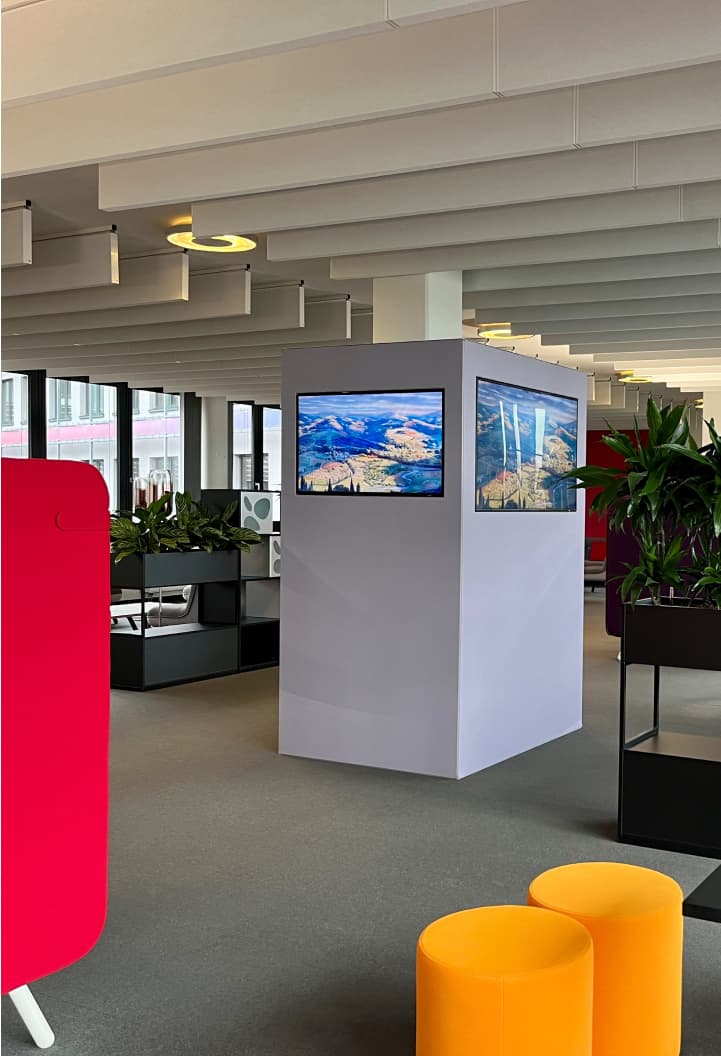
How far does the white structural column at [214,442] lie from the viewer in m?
17.4

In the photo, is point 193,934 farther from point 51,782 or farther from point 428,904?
point 51,782

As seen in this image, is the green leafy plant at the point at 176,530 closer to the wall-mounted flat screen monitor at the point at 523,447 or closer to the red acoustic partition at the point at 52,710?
the wall-mounted flat screen monitor at the point at 523,447

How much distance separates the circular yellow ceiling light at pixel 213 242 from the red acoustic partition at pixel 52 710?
16.3ft

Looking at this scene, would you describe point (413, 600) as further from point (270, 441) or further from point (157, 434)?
point (270, 441)

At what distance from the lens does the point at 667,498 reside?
4.49m

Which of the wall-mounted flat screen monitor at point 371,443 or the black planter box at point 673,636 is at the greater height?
the wall-mounted flat screen monitor at point 371,443

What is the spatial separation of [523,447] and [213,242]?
2656 mm

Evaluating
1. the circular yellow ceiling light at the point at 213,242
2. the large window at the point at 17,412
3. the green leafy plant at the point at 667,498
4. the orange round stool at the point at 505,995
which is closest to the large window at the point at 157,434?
the large window at the point at 17,412

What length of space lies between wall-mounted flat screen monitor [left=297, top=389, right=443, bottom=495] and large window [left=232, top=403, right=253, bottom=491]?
1181cm

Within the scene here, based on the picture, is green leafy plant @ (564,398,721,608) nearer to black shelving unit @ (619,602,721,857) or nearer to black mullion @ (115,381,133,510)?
black shelving unit @ (619,602,721,857)

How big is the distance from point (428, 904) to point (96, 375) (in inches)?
446

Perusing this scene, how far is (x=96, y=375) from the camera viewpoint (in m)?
14.2

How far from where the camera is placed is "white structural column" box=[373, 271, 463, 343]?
6949 millimetres

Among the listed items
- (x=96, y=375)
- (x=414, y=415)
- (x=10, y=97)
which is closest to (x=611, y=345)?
(x=414, y=415)
